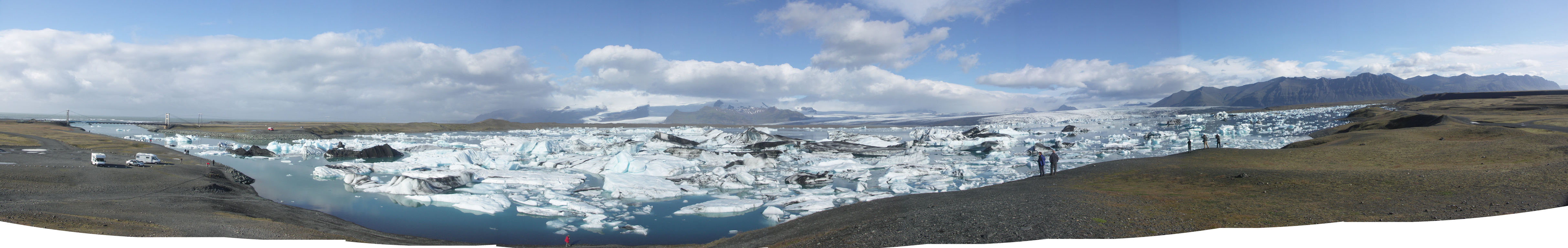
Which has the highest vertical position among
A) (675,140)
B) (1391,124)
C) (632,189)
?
(1391,124)

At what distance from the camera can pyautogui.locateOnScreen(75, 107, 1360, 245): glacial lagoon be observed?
1257 centimetres

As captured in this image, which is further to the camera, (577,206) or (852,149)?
(852,149)

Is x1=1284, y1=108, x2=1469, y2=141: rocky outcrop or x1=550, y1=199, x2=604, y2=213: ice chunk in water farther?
x1=1284, y1=108, x2=1469, y2=141: rocky outcrop

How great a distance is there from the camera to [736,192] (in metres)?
18.1

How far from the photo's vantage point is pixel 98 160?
65.8 feet

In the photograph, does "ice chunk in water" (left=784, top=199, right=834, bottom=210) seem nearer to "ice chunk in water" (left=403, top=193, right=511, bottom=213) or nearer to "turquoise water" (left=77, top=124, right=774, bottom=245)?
"turquoise water" (left=77, top=124, right=774, bottom=245)

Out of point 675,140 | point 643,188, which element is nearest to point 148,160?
point 643,188

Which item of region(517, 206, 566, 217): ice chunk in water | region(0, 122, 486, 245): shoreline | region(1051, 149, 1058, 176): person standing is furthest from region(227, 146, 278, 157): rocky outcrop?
region(1051, 149, 1058, 176): person standing

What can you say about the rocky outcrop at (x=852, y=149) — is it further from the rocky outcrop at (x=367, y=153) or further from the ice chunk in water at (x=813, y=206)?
the rocky outcrop at (x=367, y=153)

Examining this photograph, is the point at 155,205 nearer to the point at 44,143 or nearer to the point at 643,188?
the point at 643,188

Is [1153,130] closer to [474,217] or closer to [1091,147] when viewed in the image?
[1091,147]

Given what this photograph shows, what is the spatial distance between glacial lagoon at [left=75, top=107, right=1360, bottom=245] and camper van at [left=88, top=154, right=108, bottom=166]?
423 centimetres

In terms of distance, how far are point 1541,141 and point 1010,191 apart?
48.1 ft

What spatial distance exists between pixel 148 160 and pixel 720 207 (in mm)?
24340
